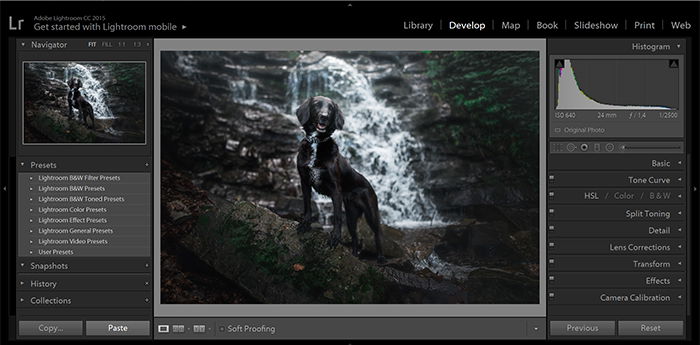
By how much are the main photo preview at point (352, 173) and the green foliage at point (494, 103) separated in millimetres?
36

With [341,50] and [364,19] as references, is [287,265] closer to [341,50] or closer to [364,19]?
[341,50]

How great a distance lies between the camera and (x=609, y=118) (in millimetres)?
3299

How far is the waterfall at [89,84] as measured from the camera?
341 cm

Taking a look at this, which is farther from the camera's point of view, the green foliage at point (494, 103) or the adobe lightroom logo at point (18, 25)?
the green foliage at point (494, 103)

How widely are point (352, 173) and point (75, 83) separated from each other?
274 centimetres

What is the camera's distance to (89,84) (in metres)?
3.42

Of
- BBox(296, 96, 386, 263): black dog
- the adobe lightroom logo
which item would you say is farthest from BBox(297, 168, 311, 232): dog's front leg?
the adobe lightroom logo

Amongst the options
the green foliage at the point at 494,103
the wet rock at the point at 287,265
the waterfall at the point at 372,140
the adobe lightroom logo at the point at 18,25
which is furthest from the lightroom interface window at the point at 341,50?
the waterfall at the point at 372,140

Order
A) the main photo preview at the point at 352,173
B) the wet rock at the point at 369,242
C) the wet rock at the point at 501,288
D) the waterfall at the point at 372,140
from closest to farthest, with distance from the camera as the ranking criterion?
the wet rock at the point at 501,288, the main photo preview at the point at 352,173, the wet rock at the point at 369,242, the waterfall at the point at 372,140

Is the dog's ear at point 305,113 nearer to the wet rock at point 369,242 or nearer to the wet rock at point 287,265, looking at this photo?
the wet rock at point 287,265

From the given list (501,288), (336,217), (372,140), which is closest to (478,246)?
(501,288)

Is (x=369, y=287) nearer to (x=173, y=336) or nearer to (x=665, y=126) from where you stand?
(x=173, y=336)

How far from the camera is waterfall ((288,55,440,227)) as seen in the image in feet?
25.1

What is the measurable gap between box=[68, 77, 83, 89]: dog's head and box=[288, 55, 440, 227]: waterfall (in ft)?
14.7
